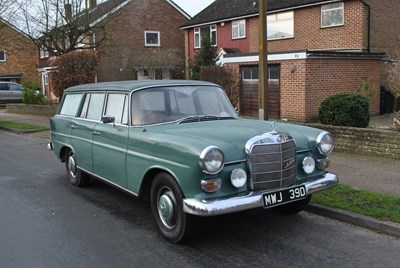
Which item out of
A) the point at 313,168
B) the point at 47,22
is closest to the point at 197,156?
the point at 313,168

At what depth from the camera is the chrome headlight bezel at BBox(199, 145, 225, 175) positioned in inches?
171

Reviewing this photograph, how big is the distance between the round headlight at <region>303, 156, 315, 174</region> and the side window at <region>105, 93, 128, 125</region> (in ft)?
7.51

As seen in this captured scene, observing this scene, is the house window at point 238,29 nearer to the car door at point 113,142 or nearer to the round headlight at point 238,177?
the car door at point 113,142

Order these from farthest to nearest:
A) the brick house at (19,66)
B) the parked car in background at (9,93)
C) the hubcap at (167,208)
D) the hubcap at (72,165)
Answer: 1. the brick house at (19,66)
2. the parked car in background at (9,93)
3. the hubcap at (72,165)
4. the hubcap at (167,208)

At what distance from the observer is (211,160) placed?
4.37 meters

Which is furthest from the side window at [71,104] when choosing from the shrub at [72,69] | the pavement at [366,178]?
the shrub at [72,69]

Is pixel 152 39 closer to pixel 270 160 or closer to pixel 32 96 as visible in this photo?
pixel 32 96

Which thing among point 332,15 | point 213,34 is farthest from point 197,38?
point 332,15

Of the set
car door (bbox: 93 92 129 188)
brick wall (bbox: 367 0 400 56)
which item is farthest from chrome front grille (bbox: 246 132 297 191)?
brick wall (bbox: 367 0 400 56)

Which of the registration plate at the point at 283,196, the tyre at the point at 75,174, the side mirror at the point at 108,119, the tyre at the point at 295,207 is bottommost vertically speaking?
the tyre at the point at 295,207

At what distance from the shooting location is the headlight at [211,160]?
4.33 meters

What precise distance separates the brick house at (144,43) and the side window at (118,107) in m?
22.3

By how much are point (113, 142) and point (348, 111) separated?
6335 mm

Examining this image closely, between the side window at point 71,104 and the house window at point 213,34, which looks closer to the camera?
the side window at point 71,104
